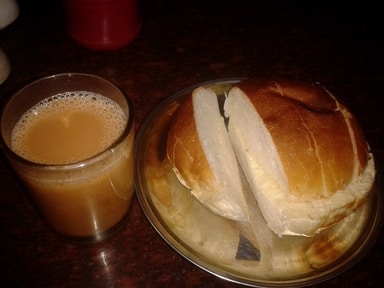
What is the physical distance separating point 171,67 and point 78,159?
78 centimetres

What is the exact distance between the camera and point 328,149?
3.02ft

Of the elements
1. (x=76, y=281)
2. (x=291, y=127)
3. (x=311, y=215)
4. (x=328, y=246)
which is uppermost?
(x=291, y=127)

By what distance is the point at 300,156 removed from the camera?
90 cm

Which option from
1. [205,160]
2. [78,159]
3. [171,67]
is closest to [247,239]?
[205,160]

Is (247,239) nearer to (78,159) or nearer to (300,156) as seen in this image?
(300,156)

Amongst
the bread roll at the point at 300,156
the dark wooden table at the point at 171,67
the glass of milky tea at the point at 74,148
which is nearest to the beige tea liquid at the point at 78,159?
the glass of milky tea at the point at 74,148

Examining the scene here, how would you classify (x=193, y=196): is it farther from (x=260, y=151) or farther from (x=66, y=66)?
(x=66, y=66)

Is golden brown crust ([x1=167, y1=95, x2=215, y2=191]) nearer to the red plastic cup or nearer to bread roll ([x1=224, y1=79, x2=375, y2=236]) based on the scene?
bread roll ([x1=224, y1=79, x2=375, y2=236])

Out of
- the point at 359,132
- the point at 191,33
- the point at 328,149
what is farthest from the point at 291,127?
the point at 191,33

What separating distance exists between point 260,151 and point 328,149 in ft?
0.56

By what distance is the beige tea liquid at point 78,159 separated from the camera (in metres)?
0.77

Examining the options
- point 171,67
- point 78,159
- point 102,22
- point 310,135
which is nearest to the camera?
point 78,159

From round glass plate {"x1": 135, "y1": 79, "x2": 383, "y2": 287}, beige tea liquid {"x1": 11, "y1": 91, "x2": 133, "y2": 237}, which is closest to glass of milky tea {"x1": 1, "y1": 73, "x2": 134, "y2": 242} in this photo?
beige tea liquid {"x1": 11, "y1": 91, "x2": 133, "y2": 237}

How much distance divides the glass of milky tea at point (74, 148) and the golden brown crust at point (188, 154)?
0.14 metres
